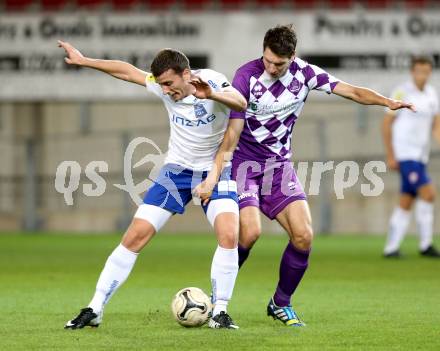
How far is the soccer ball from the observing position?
7.24 m

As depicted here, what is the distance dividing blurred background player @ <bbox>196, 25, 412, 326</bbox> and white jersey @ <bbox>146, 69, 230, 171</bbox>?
6.9 inches

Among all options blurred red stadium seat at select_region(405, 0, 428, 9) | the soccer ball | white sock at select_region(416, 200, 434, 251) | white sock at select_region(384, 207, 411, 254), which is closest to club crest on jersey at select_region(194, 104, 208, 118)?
the soccer ball

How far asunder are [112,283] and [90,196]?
45.1ft

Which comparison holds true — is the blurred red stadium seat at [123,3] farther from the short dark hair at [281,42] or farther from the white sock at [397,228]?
the short dark hair at [281,42]

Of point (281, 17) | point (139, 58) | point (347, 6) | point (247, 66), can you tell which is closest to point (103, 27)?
point (139, 58)

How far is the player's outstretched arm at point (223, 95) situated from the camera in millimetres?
6664

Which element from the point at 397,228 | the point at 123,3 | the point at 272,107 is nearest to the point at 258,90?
the point at 272,107

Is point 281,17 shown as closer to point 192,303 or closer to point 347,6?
point 347,6

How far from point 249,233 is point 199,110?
93cm

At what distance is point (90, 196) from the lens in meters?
20.8

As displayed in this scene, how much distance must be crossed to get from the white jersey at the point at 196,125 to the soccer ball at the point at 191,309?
2.75 ft

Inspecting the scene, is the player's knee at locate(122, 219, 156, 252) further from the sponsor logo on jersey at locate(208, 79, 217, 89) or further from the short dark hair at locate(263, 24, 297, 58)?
the short dark hair at locate(263, 24, 297, 58)

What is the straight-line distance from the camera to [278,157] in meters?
7.84

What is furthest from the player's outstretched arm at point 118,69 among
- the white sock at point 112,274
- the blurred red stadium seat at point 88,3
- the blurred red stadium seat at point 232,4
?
the blurred red stadium seat at point 88,3
